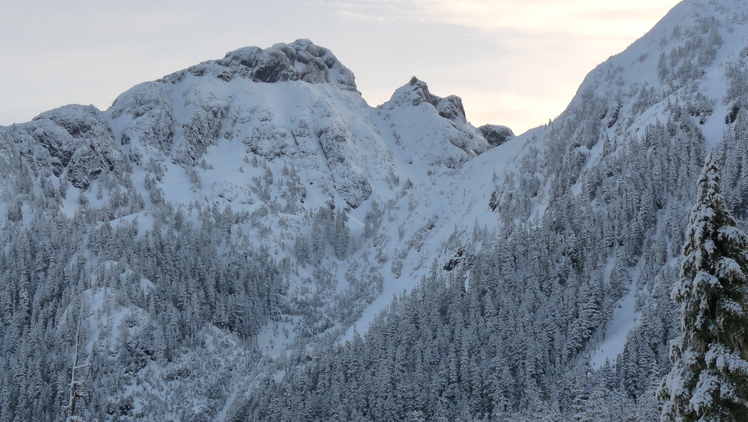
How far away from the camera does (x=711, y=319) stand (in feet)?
59.3

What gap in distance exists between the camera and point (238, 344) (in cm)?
17588

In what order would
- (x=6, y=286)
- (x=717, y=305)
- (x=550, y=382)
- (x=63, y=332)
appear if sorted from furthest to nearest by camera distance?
(x=6, y=286) → (x=63, y=332) → (x=550, y=382) → (x=717, y=305)

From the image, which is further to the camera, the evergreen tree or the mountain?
the mountain

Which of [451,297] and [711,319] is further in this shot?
[451,297]

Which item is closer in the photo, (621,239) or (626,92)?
(621,239)

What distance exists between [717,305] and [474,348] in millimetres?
116385

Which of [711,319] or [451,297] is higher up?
[711,319]

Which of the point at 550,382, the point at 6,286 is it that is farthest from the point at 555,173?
the point at 6,286

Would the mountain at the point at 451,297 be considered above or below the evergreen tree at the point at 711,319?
below

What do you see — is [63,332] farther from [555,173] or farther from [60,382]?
[555,173]

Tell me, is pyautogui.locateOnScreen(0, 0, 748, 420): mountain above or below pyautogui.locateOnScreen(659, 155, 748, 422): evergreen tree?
below

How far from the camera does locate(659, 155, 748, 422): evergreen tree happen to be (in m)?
17.5

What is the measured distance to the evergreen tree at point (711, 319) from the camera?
1750 cm

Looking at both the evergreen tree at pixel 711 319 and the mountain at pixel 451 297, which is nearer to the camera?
the evergreen tree at pixel 711 319
